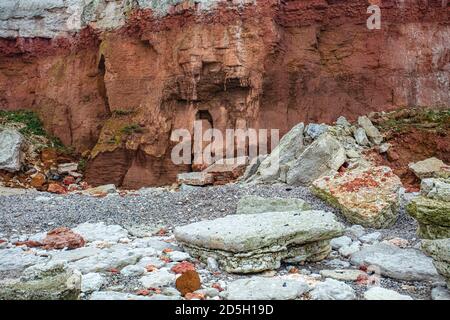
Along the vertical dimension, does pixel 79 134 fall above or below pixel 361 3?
below

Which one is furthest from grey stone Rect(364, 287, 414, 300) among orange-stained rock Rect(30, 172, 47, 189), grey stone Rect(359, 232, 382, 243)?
orange-stained rock Rect(30, 172, 47, 189)

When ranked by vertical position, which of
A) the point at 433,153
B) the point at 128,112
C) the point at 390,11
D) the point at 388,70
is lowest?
the point at 433,153

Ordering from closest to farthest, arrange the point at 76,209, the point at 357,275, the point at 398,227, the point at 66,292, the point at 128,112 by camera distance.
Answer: the point at 66,292, the point at 357,275, the point at 398,227, the point at 76,209, the point at 128,112

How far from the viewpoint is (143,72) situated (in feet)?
51.6

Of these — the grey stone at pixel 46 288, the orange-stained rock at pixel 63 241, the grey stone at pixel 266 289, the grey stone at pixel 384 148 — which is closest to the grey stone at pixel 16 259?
the orange-stained rock at pixel 63 241

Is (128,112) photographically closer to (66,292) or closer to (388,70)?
(388,70)

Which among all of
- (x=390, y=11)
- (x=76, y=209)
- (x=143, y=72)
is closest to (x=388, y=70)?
(x=390, y=11)

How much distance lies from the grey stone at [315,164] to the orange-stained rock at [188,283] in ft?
19.7

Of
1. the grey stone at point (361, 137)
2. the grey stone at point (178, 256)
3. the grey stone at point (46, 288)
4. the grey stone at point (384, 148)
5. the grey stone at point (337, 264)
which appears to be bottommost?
the grey stone at point (337, 264)

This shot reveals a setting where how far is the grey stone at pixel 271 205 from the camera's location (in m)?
6.86

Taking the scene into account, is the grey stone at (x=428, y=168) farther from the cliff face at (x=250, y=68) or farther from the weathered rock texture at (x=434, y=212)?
the weathered rock texture at (x=434, y=212)

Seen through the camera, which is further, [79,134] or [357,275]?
[79,134]

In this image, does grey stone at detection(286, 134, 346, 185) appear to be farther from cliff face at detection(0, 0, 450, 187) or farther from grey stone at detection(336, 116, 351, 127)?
cliff face at detection(0, 0, 450, 187)
